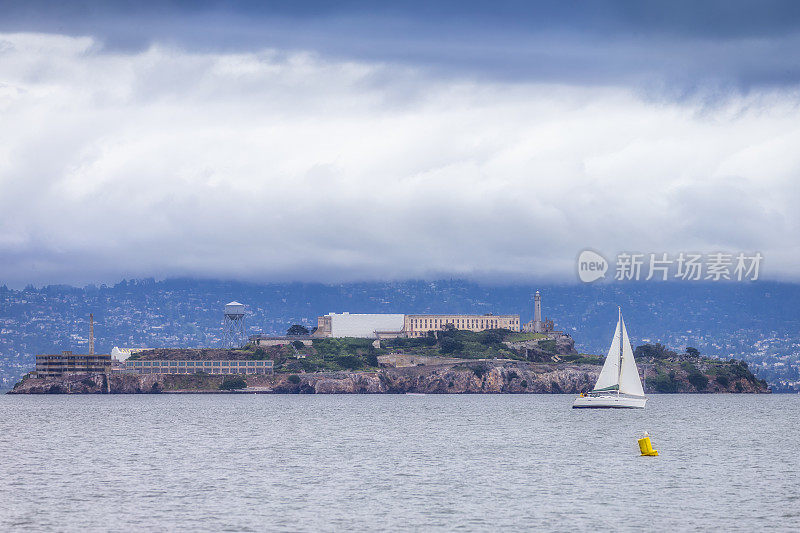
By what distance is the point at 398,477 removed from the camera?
75000mm

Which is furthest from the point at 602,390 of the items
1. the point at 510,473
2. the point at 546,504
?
the point at 546,504

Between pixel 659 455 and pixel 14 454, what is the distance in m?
52.8

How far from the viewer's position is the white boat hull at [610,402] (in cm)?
16712

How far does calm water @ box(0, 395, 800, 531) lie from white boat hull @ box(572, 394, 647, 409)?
105 ft

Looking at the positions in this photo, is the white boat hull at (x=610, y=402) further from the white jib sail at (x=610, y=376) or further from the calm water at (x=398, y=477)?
the calm water at (x=398, y=477)

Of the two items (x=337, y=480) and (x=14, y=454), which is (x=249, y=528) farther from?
(x=14, y=454)

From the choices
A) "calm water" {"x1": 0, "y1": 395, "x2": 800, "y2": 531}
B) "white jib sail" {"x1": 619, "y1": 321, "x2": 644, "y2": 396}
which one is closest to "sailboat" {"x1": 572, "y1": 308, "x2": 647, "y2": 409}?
A: "white jib sail" {"x1": 619, "y1": 321, "x2": 644, "y2": 396}

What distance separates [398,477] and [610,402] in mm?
98260

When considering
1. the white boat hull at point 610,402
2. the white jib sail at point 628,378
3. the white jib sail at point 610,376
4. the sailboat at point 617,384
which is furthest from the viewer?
the white jib sail at point 610,376

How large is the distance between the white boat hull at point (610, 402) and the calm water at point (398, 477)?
A: 31928mm

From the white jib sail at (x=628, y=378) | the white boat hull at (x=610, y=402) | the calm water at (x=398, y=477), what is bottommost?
the calm water at (x=398, y=477)

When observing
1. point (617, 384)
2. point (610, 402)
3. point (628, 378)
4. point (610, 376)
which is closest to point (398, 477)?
point (610, 402)

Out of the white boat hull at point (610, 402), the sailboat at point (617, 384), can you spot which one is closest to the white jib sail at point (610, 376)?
the sailboat at point (617, 384)

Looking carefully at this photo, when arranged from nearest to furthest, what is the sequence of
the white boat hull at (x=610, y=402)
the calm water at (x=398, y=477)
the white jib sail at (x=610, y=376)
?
1. the calm water at (x=398, y=477)
2. the white boat hull at (x=610, y=402)
3. the white jib sail at (x=610, y=376)
